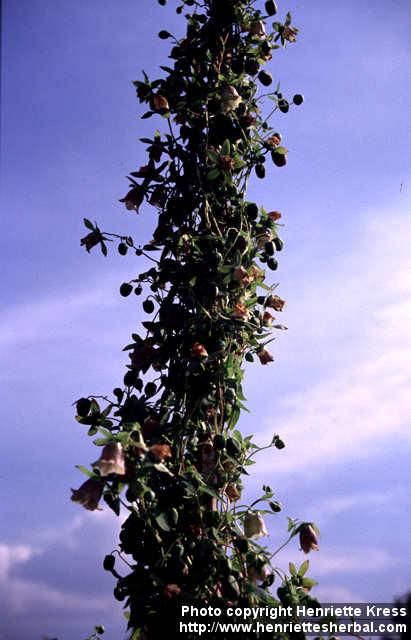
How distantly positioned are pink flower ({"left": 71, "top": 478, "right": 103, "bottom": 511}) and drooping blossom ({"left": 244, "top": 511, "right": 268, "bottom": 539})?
0.70 meters

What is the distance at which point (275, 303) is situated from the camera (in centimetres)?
306

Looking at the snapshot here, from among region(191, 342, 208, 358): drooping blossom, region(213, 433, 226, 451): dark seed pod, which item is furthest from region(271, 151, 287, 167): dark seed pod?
region(213, 433, 226, 451): dark seed pod

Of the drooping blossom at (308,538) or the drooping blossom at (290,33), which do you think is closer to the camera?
the drooping blossom at (308,538)

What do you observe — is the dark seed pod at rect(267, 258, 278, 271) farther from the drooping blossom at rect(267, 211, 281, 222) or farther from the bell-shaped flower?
the bell-shaped flower

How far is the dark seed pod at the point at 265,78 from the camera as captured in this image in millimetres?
3238

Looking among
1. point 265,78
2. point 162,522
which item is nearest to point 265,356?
point 162,522

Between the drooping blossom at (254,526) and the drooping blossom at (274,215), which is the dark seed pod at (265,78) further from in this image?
the drooping blossom at (254,526)

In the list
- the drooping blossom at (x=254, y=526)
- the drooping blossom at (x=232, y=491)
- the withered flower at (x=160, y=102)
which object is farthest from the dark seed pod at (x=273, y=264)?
the drooping blossom at (x=254, y=526)

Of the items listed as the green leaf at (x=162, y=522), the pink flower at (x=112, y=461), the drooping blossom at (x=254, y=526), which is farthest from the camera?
the drooping blossom at (x=254, y=526)

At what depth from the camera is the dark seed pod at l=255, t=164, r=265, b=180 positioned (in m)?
3.08

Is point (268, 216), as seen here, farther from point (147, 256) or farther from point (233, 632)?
point (233, 632)

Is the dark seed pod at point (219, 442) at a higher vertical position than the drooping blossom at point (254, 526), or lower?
higher

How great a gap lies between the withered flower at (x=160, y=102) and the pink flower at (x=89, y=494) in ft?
5.82

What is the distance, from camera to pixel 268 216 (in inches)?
123
